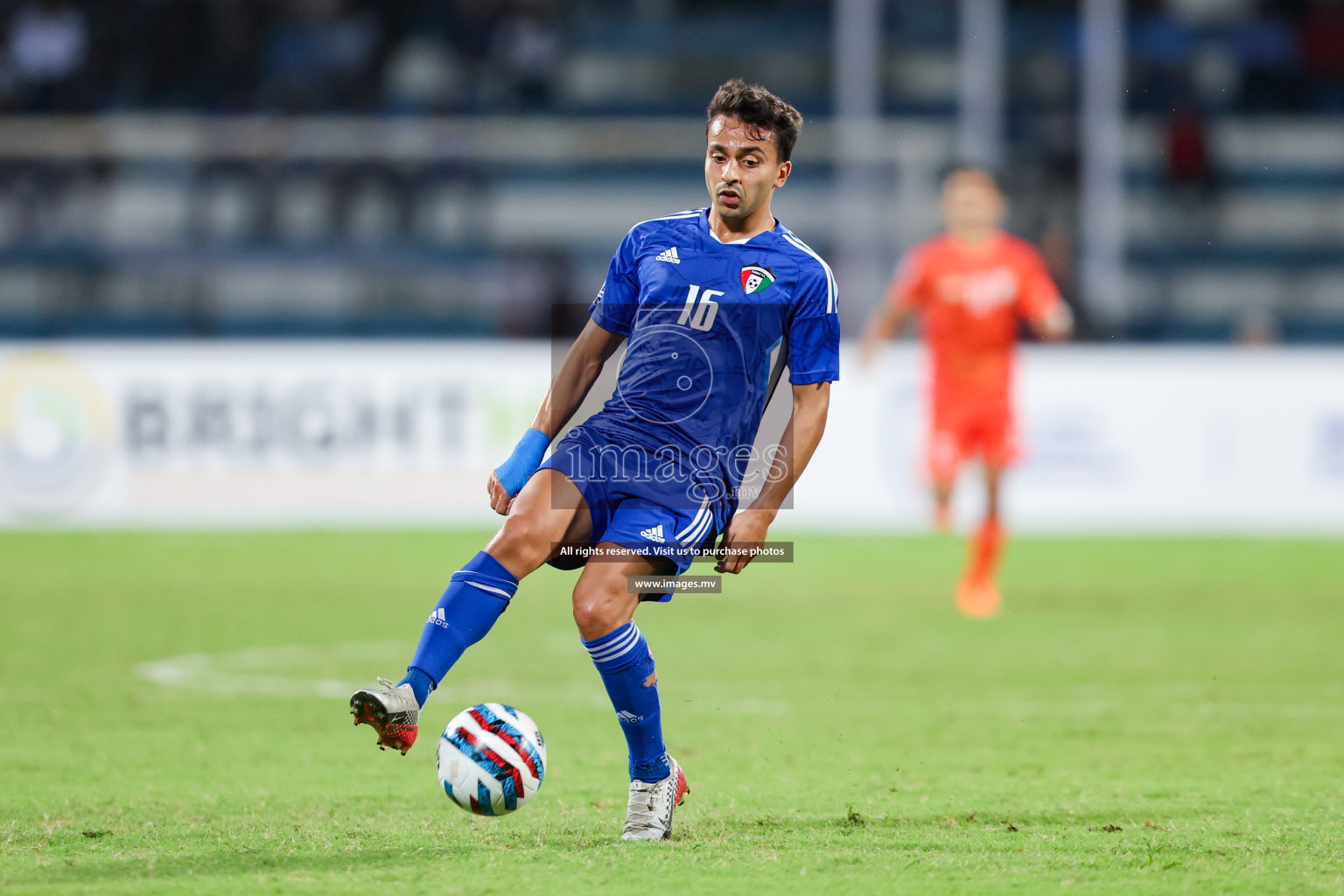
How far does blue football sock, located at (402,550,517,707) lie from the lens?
454cm

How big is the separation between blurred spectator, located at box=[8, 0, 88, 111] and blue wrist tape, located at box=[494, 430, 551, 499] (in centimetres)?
1569

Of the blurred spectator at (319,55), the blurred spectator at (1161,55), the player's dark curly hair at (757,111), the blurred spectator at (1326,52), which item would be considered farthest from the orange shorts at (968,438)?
the blurred spectator at (1326,52)

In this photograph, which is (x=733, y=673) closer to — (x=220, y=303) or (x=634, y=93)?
(x=220, y=303)

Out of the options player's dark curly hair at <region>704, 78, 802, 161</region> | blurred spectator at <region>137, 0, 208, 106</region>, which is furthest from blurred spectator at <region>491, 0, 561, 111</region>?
player's dark curly hair at <region>704, 78, 802, 161</region>

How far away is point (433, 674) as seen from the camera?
14.9ft

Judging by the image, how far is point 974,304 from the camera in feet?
36.2

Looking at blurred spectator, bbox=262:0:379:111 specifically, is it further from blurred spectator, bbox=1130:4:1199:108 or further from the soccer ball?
the soccer ball

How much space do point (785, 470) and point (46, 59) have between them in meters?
16.6

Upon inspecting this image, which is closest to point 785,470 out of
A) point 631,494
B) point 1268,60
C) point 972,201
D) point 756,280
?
point 631,494

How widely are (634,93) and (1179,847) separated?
16.4 meters

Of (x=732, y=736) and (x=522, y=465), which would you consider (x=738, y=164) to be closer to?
(x=522, y=465)

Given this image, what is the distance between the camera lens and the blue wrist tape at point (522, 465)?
488 cm

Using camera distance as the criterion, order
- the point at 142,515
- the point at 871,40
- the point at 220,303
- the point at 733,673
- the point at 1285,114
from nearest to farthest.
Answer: the point at 733,673 < the point at 142,515 < the point at 220,303 < the point at 871,40 < the point at 1285,114

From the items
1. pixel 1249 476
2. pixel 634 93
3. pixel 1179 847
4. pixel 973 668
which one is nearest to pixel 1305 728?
pixel 973 668
